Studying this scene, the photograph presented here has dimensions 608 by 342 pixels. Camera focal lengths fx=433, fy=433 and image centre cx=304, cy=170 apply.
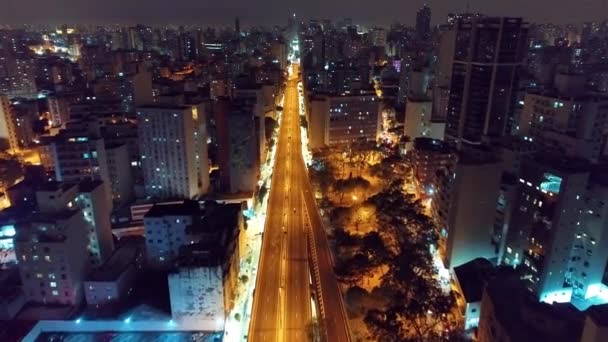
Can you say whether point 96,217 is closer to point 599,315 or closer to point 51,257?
point 51,257

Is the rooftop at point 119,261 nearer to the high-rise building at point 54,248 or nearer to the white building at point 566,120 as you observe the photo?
the high-rise building at point 54,248

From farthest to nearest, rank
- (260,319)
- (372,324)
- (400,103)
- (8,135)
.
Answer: (400,103), (8,135), (260,319), (372,324)

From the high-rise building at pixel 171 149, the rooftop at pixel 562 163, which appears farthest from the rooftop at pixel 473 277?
the high-rise building at pixel 171 149

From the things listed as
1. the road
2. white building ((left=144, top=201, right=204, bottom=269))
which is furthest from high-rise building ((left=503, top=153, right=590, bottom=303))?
white building ((left=144, top=201, right=204, bottom=269))

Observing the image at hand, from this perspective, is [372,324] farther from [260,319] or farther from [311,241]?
[311,241]

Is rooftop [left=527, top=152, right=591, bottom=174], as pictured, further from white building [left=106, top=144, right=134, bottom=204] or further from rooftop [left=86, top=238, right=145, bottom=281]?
white building [left=106, top=144, right=134, bottom=204]

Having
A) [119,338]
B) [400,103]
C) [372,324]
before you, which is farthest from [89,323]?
[400,103]

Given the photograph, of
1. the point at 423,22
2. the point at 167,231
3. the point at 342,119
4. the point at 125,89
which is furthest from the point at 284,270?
the point at 423,22
